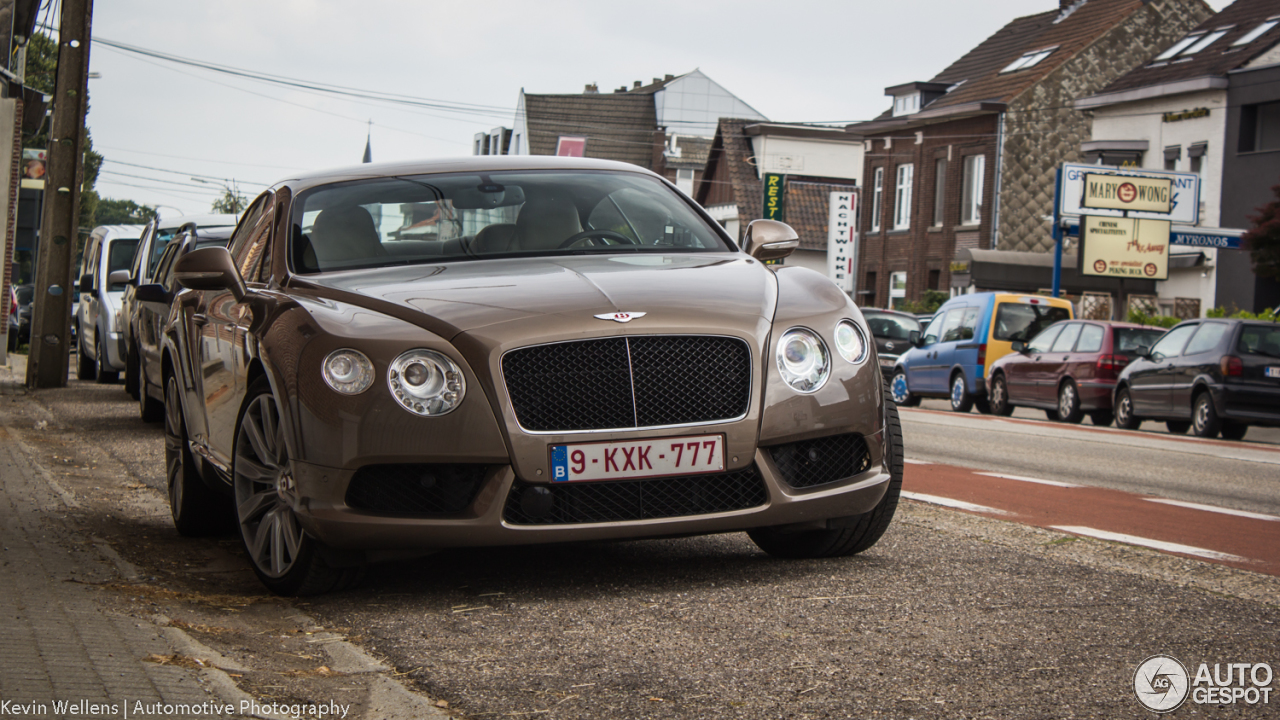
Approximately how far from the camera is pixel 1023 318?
2566 cm

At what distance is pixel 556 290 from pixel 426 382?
0.61m

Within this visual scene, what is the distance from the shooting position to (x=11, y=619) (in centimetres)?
427

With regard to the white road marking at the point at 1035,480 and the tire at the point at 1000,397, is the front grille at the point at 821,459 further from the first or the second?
the tire at the point at 1000,397

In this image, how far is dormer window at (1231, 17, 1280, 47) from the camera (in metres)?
39.2

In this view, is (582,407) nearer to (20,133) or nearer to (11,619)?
(11,619)

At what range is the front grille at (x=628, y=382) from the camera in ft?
15.5

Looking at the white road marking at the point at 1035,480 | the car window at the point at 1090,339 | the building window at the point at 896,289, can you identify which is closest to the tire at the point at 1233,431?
the car window at the point at 1090,339

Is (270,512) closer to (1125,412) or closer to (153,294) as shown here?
(153,294)

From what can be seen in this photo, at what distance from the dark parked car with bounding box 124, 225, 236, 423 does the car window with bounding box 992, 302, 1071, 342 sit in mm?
14887

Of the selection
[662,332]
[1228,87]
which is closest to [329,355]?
A: [662,332]

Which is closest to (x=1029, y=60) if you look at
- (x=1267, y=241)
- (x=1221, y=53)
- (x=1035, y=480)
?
(x=1221, y=53)

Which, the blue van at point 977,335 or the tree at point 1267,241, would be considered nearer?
the blue van at point 977,335

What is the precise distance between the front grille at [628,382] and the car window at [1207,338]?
1587 cm

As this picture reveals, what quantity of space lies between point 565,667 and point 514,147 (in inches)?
3495
